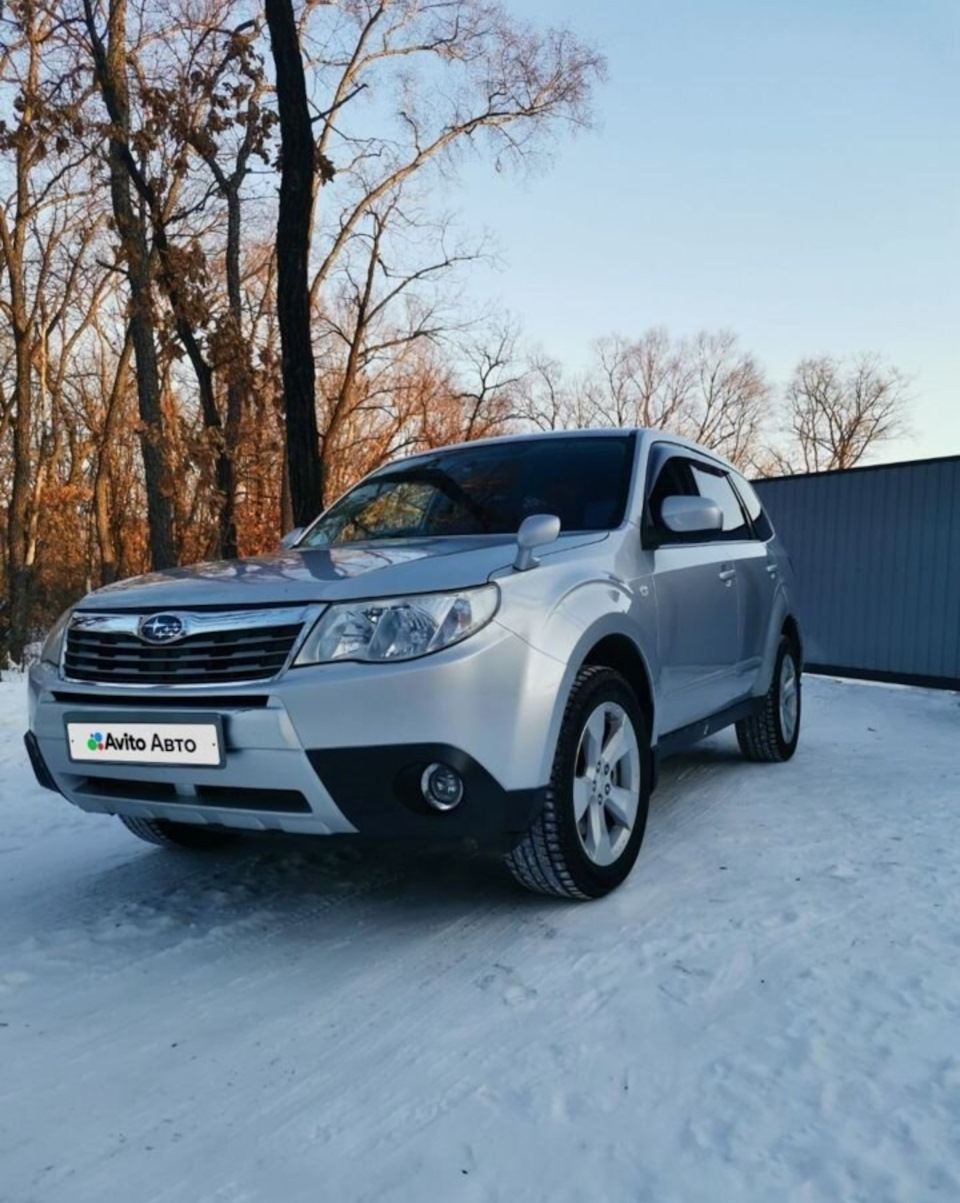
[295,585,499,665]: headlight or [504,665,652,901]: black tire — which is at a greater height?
[295,585,499,665]: headlight

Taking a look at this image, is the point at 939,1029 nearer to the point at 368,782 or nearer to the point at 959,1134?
the point at 959,1134

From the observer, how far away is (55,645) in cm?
329

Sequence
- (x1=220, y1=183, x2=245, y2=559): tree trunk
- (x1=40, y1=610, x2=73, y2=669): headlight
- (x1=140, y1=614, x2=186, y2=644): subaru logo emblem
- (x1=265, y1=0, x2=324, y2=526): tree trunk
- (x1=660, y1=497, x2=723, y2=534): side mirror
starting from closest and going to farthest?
(x1=140, y1=614, x2=186, y2=644): subaru logo emblem → (x1=40, y1=610, x2=73, y2=669): headlight → (x1=660, y1=497, x2=723, y2=534): side mirror → (x1=265, y1=0, x2=324, y2=526): tree trunk → (x1=220, y1=183, x2=245, y2=559): tree trunk

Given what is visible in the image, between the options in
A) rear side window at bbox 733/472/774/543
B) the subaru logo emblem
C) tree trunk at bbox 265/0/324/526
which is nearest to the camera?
the subaru logo emblem

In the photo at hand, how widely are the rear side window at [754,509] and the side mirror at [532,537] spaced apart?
2557 millimetres

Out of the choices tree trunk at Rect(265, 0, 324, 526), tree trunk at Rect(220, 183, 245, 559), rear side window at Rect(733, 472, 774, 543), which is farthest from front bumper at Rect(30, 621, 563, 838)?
tree trunk at Rect(220, 183, 245, 559)

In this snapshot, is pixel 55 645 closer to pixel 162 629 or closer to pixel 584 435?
pixel 162 629

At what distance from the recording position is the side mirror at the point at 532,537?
306 centimetres

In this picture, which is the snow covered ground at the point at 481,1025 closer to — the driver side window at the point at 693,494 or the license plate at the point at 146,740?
the license plate at the point at 146,740

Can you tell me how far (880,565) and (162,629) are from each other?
372 inches

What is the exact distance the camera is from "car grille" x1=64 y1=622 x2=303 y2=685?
9.19 ft

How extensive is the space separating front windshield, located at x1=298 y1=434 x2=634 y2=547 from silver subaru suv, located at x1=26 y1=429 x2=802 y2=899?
22 millimetres

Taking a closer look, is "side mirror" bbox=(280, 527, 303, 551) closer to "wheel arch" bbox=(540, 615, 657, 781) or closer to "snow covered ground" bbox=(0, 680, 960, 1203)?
"snow covered ground" bbox=(0, 680, 960, 1203)

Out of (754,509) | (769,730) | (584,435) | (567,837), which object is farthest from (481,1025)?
(754,509)
